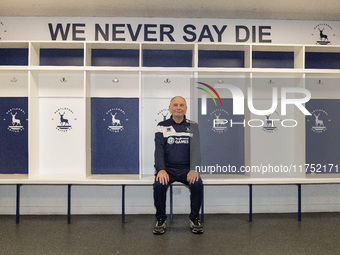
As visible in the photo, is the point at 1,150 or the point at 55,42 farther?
the point at 1,150

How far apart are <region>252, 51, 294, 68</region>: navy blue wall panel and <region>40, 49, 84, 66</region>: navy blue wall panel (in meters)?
2.04

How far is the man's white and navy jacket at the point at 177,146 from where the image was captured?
9.67 ft

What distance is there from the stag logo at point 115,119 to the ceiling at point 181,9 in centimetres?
109

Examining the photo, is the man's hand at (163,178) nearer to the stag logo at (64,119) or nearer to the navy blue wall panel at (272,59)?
the stag logo at (64,119)

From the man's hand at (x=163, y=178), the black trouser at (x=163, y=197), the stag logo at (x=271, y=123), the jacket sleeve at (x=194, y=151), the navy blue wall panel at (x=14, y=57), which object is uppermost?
the navy blue wall panel at (x=14, y=57)

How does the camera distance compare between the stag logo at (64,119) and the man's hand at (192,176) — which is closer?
the man's hand at (192,176)

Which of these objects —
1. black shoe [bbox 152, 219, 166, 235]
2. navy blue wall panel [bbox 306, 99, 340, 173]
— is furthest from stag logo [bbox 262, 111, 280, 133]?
black shoe [bbox 152, 219, 166, 235]

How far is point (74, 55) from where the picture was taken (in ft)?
11.6

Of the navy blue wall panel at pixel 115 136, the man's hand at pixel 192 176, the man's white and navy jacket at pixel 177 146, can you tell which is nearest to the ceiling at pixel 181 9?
the navy blue wall panel at pixel 115 136

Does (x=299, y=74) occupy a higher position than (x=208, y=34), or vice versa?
(x=208, y=34)

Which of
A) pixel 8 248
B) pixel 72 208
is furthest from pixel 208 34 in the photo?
pixel 8 248

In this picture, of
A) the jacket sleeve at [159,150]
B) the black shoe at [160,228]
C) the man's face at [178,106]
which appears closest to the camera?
the black shoe at [160,228]

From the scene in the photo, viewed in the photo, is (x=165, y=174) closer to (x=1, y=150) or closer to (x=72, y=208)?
(x=72, y=208)

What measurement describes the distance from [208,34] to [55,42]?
1.70 meters
